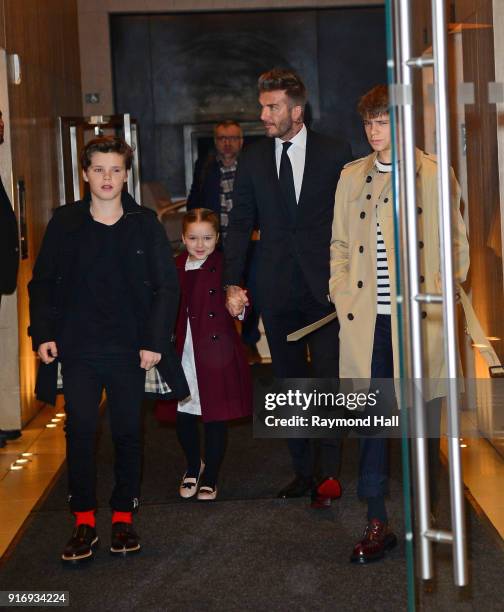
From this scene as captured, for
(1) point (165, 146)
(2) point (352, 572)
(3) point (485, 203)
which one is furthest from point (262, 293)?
(1) point (165, 146)

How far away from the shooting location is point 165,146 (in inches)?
429

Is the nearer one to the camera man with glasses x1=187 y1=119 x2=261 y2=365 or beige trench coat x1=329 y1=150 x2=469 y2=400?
beige trench coat x1=329 y1=150 x2=469 y2=400

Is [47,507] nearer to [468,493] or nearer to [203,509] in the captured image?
[203,509]

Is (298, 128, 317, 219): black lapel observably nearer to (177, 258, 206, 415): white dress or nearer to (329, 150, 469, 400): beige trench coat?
(329, 150, 469, 400): beige trench coat

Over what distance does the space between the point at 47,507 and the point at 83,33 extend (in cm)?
676

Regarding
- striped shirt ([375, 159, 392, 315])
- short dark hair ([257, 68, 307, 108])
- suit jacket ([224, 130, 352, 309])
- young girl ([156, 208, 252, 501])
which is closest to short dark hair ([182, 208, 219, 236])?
young girl ([156, 208, 252, 501])

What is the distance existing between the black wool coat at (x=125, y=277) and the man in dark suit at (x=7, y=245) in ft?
4.60


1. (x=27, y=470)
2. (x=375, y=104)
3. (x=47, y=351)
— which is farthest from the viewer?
(x=27, y=470)

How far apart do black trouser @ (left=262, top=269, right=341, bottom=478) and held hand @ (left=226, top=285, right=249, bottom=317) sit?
0.37 feet

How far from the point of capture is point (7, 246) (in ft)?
17.6

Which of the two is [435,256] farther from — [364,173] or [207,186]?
[207,186]

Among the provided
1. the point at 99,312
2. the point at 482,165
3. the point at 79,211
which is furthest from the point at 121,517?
the point at 482,165

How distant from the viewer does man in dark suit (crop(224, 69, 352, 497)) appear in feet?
14.2

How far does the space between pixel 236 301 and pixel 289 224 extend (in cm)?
37
